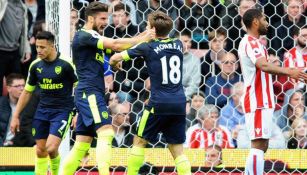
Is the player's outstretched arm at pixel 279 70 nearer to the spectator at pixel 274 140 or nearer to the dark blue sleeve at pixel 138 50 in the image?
the dark blue sleeve at pixel 138 50

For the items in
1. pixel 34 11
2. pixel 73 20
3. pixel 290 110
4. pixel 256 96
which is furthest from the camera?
pixel 34 11

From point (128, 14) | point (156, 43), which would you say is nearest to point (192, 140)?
point (128, 14)

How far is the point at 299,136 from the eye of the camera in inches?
454

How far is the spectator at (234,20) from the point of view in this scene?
38.6 ft

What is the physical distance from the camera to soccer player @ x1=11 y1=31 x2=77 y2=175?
33.5 feet

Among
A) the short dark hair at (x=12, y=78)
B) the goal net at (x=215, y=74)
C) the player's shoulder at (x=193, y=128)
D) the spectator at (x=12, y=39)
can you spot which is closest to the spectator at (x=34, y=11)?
the spectator at (x=12, y=39)

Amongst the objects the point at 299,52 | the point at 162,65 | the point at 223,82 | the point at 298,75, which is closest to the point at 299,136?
the point at 299,52

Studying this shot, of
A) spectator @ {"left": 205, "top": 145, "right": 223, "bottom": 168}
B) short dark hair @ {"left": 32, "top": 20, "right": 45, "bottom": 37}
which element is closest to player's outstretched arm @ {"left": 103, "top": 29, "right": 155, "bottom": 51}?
spectator @ {"left": 205, "top": 145, "right": 223, "bottom": 168}

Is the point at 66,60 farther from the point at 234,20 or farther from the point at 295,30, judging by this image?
the point at 295,30

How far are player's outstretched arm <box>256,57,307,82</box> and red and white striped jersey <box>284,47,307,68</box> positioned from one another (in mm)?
2138

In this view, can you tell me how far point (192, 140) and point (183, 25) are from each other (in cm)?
123

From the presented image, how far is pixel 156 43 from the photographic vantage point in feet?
31.0

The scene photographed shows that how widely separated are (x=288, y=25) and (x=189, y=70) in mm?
1092

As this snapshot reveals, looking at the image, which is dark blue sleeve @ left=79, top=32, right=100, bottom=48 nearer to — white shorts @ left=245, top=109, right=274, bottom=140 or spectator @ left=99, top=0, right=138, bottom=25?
white shorts @ left=245, top=109, right=274, bottom=140
